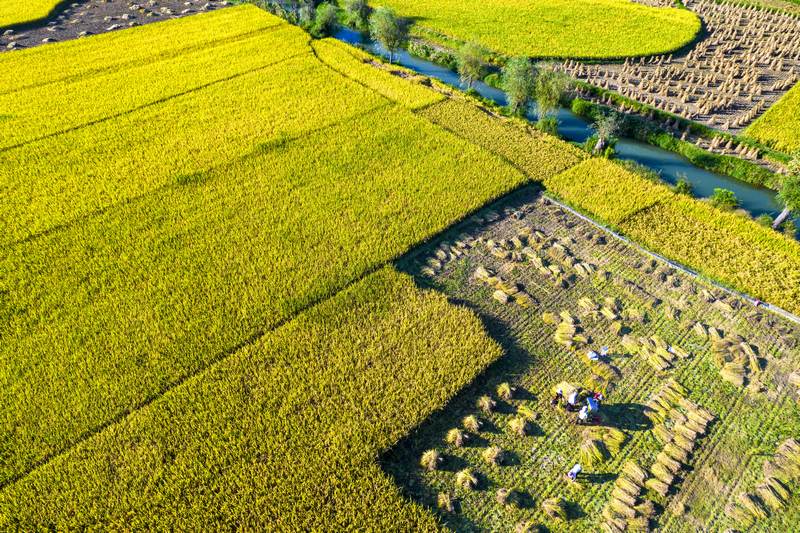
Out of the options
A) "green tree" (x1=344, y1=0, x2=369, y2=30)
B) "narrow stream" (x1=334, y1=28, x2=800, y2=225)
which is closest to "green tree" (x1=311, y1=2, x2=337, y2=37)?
"green tree" (x1=344, y1=0, x2=369, y2=30)

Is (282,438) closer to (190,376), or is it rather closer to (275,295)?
(190,376)

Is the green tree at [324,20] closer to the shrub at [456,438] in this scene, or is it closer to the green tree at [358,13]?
the green tree at [358,13]

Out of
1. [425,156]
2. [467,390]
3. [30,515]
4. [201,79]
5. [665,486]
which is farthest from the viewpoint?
[201,79]

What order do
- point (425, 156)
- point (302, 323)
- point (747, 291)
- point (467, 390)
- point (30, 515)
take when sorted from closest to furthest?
1. point (30, 515)
2. point (467, 390)
3. point (302, 323)
4. point (747, 291)
5. point (425, 156)

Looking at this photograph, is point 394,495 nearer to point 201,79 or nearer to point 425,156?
point 425,156

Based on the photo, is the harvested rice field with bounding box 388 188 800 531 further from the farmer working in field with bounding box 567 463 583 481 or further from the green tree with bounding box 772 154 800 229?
the green tree with bounding box 772 154 800 229

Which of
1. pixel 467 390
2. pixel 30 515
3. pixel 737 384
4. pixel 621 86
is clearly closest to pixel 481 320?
pixel 467 390

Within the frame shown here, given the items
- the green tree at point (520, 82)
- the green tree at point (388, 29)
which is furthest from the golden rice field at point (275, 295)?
the green tree at point (388, 29)
